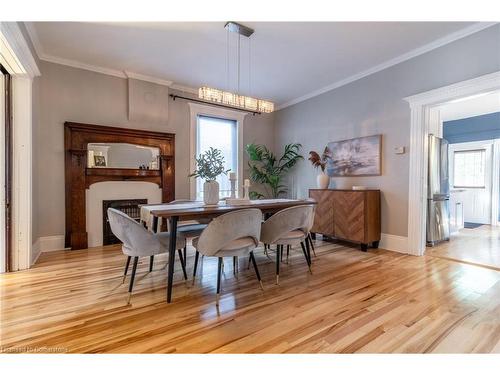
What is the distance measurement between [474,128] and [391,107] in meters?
4.02

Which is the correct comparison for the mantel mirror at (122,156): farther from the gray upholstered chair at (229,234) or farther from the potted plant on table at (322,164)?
A: the potted plant on table at (322,164)

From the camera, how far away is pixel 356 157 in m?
4.20

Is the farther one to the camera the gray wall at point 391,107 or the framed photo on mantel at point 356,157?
the framed photo on mantel at point 356,157

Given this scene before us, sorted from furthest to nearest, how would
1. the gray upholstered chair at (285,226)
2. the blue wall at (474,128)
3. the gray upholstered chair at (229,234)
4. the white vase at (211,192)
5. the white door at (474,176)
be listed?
the white door at (474,176) → the blue wall at (474,128) → the white vase at (211,192) → the gray upholstered chair at (285,226) → the gray upholstered chair at (229,234)

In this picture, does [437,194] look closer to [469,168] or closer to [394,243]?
[394,243]

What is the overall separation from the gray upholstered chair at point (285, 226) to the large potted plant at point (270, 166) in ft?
9.24

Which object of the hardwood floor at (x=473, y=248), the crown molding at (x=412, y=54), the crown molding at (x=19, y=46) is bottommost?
the hardwood floor at (x=473, y=248)

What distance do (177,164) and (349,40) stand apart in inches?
131

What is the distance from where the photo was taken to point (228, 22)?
275 cm

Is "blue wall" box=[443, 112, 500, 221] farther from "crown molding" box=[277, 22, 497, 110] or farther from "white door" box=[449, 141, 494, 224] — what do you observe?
"crown molding" box=[277, 22, 497, 110]

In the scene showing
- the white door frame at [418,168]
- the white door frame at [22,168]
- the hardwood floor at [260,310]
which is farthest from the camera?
the white door frame at [418,168]

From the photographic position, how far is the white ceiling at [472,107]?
4745 mm

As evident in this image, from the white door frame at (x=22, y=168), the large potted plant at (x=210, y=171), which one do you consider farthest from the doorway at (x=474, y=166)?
the white door frame at (x=22, y=168)
